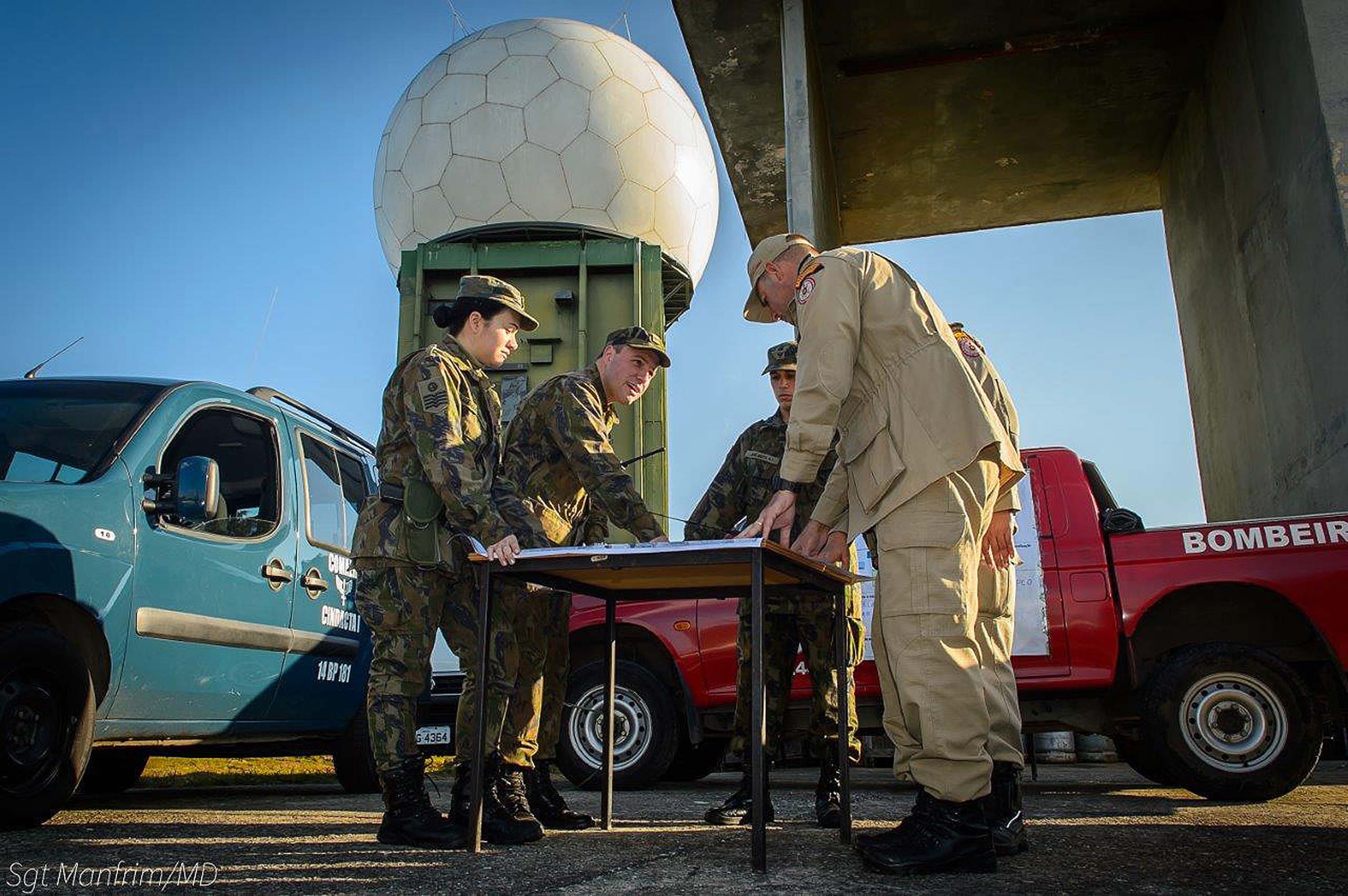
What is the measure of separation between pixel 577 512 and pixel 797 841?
4.87 ft

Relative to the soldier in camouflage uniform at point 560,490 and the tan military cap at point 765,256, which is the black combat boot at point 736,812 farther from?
the tan military cap at point 765,256

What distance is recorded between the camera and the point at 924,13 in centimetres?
697

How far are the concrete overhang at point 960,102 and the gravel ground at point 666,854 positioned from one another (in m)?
5.02

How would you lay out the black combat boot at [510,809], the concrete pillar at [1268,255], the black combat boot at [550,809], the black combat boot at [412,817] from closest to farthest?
the black combat boot at [412,817], the black combat boot at [510,809], the black combat boot at [550,809], the concrete pillar at [1268,255]

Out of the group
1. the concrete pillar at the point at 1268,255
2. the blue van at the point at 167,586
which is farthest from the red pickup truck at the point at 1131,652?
the blue van at the point at 167,586

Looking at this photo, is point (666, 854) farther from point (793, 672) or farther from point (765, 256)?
point (765, 256)

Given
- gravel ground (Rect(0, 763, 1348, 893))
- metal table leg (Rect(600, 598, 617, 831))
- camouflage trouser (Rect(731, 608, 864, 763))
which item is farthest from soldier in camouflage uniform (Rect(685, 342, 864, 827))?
metal table leg (Rect(600, 598, 617, 831))

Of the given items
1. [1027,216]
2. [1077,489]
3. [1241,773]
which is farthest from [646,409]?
[1241,773]

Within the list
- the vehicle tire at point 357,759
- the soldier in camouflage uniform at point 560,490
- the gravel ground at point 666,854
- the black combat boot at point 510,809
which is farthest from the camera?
the vehicle tire at point 357,759

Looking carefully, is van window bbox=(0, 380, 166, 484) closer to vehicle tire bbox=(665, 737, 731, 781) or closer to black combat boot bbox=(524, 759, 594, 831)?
black combat boot bbox=(524, 759, 594, 831)

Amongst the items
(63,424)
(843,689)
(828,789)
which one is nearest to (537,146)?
(63,424)

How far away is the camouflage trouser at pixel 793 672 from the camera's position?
4.11 m

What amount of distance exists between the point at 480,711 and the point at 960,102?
658cm

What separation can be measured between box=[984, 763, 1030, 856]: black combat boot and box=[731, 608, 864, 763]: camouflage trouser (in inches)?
40.3
